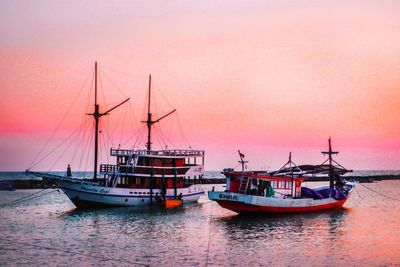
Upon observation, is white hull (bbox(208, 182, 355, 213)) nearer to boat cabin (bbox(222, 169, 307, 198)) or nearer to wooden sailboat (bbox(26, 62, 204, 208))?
boat cabin (bbox(222, 169, 307, 198))

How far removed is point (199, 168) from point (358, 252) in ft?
116

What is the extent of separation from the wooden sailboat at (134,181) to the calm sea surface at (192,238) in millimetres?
2413

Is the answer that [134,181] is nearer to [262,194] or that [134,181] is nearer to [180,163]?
[180,163]

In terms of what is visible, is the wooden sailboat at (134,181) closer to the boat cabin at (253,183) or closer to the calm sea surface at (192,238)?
the calm sea surface at (192,238)

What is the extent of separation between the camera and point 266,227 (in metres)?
40.5

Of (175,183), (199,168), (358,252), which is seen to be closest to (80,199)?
(175,183)

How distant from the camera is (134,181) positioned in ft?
185

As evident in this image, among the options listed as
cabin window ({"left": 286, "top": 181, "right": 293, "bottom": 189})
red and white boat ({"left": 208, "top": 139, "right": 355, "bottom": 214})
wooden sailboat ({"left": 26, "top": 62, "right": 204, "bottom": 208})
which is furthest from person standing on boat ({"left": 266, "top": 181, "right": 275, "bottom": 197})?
wooden sailboat ({"left": 26, "top": 62, "right": 204, "bottom": 208})

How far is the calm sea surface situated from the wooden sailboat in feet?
7.92

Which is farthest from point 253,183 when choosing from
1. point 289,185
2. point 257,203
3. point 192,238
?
point 192,238

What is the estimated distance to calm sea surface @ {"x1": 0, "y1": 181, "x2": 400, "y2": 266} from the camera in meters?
27.3

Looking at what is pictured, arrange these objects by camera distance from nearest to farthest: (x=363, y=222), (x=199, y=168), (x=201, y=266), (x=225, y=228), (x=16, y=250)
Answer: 1. (x=201, y=266)
2. (x=16, y=250)
3. (x=225, y=228)
4. (x=363, y=222)
5. (x=199, y=168)

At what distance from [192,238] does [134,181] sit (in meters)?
22.8

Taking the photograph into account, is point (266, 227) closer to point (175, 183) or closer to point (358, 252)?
point (358, 252)
